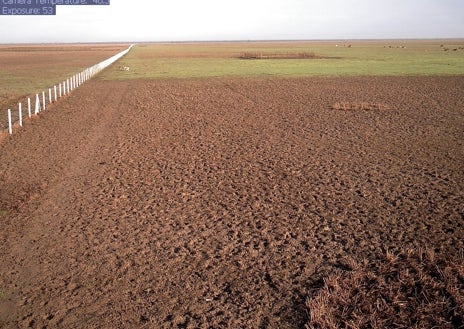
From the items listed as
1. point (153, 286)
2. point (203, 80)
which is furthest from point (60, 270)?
point (203, 80)

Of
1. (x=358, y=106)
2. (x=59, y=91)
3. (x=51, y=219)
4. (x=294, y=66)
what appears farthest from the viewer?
(x=294, y=66)

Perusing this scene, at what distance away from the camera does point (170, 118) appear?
19.2m

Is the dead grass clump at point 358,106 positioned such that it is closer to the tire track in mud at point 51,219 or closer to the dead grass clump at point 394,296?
the tire track in mud at point 51,219

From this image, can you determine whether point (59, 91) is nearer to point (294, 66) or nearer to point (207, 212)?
point (207, 212)

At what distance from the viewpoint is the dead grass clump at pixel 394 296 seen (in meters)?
4.99

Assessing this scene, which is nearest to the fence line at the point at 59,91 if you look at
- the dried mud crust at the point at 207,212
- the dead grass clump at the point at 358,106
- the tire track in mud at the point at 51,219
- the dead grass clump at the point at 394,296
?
the dried mud crust at the point at 207,212

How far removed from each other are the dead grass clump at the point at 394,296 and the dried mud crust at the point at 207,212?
0.35 metres

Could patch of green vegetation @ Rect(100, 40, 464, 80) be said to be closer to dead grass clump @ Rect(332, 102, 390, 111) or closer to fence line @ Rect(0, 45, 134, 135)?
fence line @ Rect(0, 45, 134, 135)

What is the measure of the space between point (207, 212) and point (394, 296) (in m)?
4.05

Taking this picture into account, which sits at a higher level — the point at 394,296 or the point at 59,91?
the point at 59,91

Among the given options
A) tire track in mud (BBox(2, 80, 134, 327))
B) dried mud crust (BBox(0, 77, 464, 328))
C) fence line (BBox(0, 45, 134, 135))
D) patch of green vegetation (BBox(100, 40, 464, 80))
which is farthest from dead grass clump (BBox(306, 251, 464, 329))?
patch of green vegetation (BBox(100, 40, 464, 80))

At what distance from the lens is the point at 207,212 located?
28.0 ft

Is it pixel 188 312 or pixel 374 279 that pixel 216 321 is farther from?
pixel 374 279

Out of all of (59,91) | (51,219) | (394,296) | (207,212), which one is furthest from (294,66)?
(394,296)
